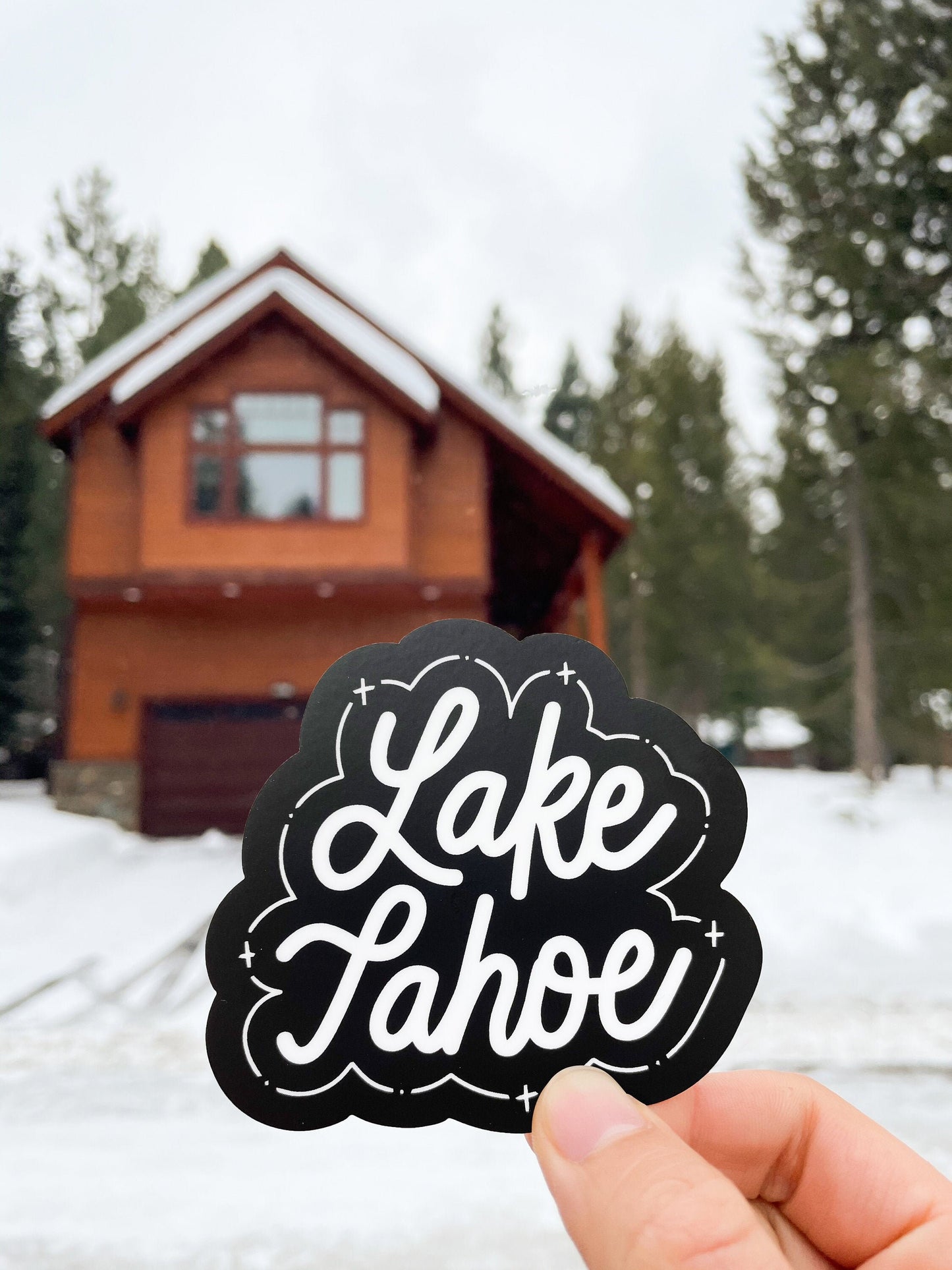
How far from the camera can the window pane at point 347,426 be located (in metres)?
10.5

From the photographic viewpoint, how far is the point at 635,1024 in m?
1.35

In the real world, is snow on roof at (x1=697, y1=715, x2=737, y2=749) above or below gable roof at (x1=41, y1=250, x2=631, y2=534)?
below

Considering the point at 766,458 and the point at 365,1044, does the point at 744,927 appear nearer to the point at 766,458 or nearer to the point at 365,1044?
the point at 365,1044

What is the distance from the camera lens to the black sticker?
4.33ft

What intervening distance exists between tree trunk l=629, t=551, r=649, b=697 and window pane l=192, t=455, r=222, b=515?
546 inches

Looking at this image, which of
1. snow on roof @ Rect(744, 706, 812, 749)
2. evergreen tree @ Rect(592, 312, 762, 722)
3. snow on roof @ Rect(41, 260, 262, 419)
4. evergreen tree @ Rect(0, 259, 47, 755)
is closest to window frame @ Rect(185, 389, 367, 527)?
snow on roof @ Rect(41, 260, 262, 419)

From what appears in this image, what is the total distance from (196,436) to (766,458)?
10452mm

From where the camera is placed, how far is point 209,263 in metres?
21.7

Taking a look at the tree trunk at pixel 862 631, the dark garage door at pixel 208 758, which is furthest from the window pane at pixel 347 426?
the tree trunk at pixel 862 631

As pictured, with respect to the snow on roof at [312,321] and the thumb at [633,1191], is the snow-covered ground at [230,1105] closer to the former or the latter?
the thumb at [633,1191]

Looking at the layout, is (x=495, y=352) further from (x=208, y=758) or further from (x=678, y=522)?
(x=208, y=758)

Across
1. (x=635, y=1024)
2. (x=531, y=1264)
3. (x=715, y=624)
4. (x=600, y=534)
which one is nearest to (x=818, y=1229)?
(x=635, y=1024)

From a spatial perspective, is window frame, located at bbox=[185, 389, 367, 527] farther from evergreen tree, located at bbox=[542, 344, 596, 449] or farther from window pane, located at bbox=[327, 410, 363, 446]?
evergreen tree, located at bbox=[542, 344, 596, 449]

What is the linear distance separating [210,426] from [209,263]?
13.5 metres
